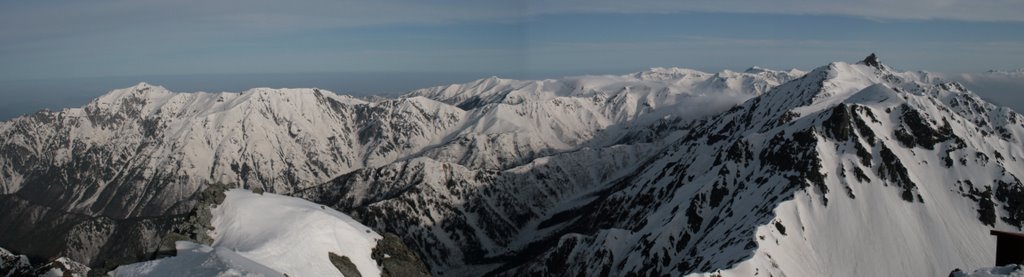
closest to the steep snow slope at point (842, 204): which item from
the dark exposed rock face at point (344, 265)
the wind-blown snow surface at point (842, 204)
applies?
the wind-blown snow surface at point (842, 204)

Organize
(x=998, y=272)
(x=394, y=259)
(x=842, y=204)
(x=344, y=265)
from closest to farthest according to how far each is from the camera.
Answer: (x=998, y=272), (x=344, y=265), (x=394, y=259), (x=842, y=204)

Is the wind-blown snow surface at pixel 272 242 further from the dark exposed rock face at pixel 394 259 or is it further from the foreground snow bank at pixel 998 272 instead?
the foreground snow bank at pixel 998 272

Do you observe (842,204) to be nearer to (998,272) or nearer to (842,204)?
(842,204)

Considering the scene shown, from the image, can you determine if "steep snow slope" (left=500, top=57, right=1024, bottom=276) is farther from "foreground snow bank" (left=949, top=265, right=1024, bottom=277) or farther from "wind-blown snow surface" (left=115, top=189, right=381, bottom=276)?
"foreground snow bank" (left=949, top=265, right=1024, bottom=277)

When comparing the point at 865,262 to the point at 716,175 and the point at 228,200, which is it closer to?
the point at 716,175

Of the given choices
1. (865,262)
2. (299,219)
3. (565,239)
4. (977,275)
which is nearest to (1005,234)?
(977,275)

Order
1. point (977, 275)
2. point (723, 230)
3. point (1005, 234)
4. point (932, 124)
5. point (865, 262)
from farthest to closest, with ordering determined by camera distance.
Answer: point (932, 124) < point (723, 230) < point (865, 262) < point (1005, 234) < point (977, 275)

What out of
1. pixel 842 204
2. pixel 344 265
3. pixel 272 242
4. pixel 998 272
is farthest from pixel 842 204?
pixel 272 242

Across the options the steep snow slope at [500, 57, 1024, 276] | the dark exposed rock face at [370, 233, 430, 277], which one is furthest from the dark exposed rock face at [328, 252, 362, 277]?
the steep snow slope at [500, 57, 1024, 276]
